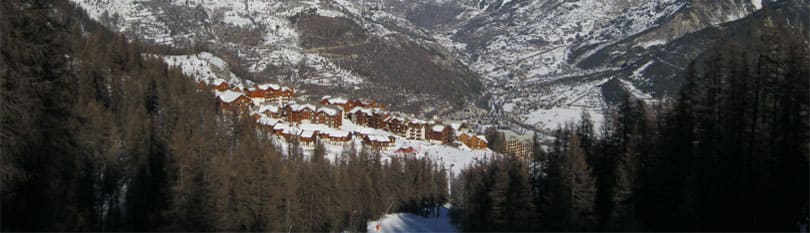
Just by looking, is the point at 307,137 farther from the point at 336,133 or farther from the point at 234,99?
the point at 234,99

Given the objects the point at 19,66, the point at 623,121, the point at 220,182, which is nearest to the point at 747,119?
the point at 623,121

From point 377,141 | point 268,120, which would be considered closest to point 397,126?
point 377,141

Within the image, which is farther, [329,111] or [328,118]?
[329,111]

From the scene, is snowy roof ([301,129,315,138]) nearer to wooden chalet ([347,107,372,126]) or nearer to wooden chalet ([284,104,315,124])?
wooden chalet ([284,104,315,124])

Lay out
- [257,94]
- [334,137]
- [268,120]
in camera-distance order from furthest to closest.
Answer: [257,94]
[268,120]
[334,137]

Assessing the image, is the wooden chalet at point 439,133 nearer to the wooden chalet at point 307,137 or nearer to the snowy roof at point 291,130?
the wooden chalet at point 307,137

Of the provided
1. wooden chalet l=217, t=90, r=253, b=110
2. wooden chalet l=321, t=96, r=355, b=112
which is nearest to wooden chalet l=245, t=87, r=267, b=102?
wooden chalet l=217, t=90, r=253, b=110

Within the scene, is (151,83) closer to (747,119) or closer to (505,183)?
(505,183)
